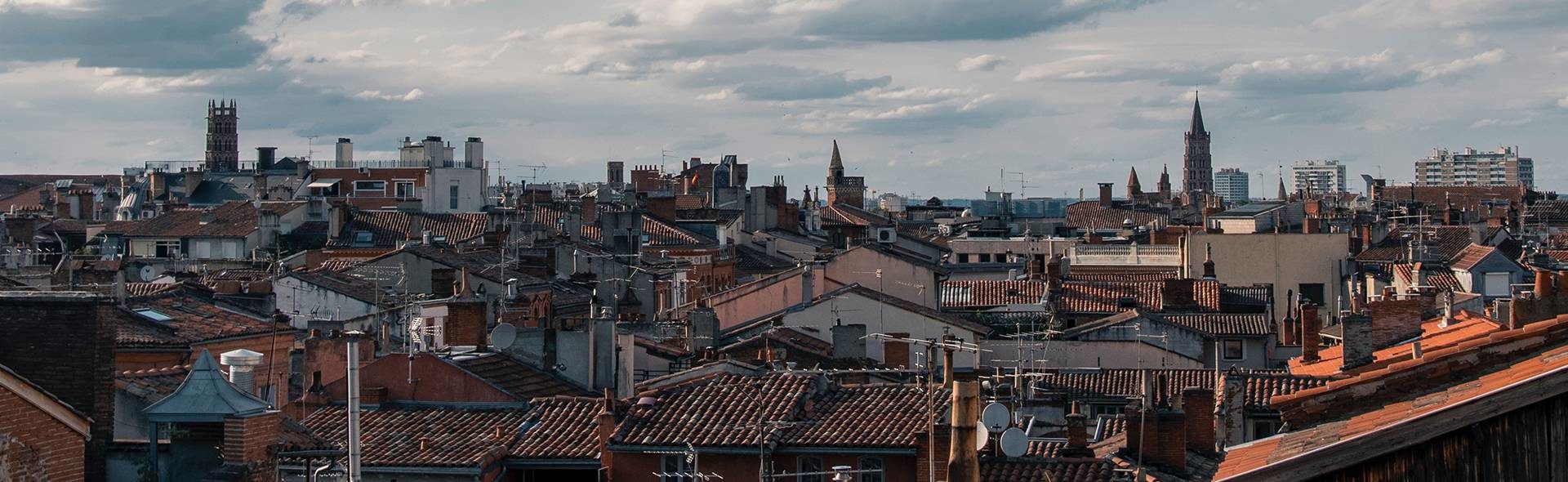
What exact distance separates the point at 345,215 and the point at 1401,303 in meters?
38.3

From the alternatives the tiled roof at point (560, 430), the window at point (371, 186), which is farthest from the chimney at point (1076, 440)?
the window at point (371, 186)

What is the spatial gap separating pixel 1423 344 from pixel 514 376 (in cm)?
1092

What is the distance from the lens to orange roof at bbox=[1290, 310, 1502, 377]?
73.0 ft

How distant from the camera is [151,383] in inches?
852

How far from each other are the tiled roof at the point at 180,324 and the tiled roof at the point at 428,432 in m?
5.76

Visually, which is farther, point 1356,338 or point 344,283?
point 344,283

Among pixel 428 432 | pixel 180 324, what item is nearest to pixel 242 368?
pixel 428 432

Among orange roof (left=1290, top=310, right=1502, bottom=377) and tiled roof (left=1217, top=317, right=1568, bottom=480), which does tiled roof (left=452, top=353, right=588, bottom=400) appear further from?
tiled roof (left=1217, top=317, right=1568, bottom=480)

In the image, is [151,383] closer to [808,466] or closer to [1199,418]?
[808,466]

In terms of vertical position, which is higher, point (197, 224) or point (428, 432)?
point (197, 224)

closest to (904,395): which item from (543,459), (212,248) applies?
(543,459)

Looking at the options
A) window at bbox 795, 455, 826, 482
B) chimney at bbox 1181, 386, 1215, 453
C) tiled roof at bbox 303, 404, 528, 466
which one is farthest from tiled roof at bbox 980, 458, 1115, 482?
tiled roof at bbox 303, 404, 528, 466

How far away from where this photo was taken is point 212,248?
6234cm

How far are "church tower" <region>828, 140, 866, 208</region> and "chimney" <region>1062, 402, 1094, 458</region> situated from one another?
375 ft
